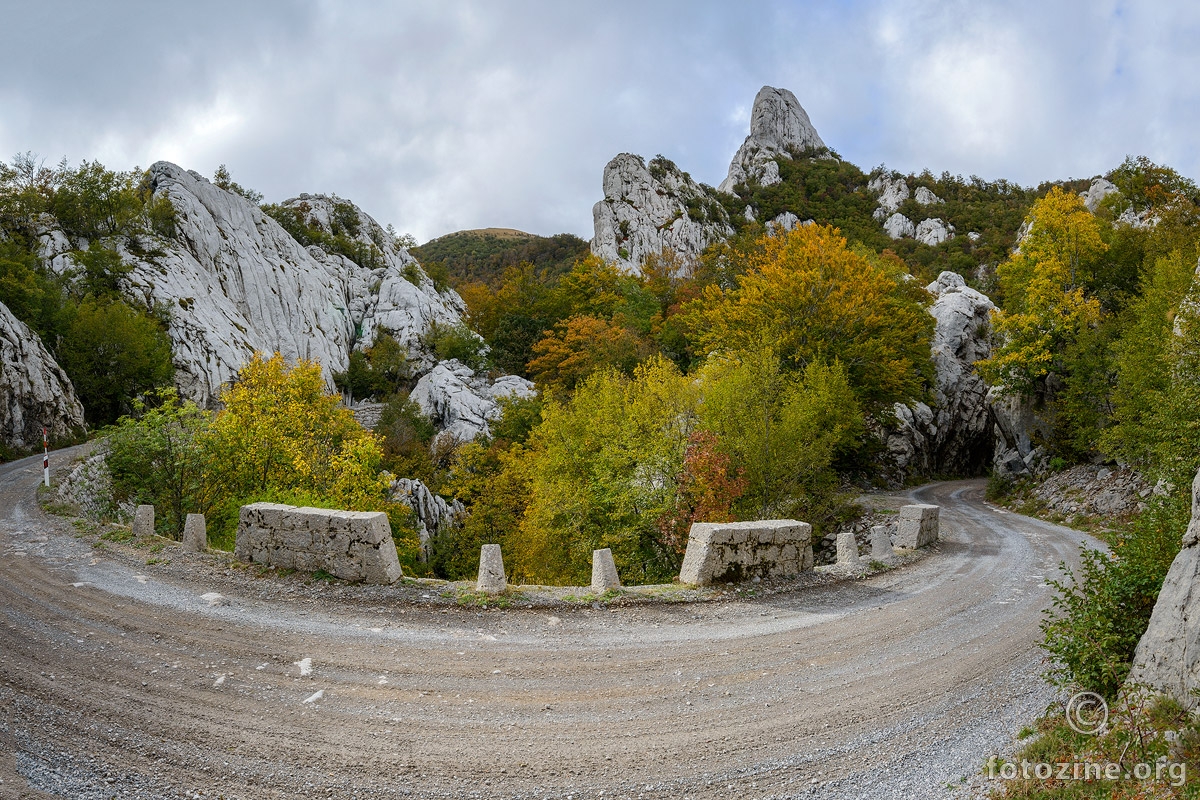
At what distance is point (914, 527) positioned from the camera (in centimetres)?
1482

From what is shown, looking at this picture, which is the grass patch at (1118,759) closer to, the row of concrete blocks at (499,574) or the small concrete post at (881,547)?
the row of concrete blocks at (499,574)

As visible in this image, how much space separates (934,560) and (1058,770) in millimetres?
10043

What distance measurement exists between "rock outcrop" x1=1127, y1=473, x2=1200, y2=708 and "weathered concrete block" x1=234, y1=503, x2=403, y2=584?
8.43 meters

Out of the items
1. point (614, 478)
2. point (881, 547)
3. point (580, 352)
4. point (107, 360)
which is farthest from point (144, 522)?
point (580, 352)

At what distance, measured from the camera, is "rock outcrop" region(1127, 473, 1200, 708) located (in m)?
4.40

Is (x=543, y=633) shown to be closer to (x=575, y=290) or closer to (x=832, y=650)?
(x=832, y=650)

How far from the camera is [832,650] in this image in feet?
22.9

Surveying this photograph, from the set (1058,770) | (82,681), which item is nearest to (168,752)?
(82,681)

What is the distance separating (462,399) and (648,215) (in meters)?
47.6

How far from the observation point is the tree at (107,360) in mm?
29172

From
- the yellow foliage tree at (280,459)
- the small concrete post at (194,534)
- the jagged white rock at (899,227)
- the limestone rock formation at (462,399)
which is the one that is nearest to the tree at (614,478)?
the yellow foliage tree at (280,459)

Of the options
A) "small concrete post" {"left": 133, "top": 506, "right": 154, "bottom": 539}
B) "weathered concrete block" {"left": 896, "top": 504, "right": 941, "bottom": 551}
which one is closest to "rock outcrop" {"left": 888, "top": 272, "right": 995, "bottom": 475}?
"weathered concrete block" {"left": 896, "top": 504, "right": 941, "bottom": 551}

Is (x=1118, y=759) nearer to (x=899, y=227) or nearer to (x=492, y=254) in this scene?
(x=899, y=227)

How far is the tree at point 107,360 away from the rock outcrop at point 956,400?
44334 millimetres
